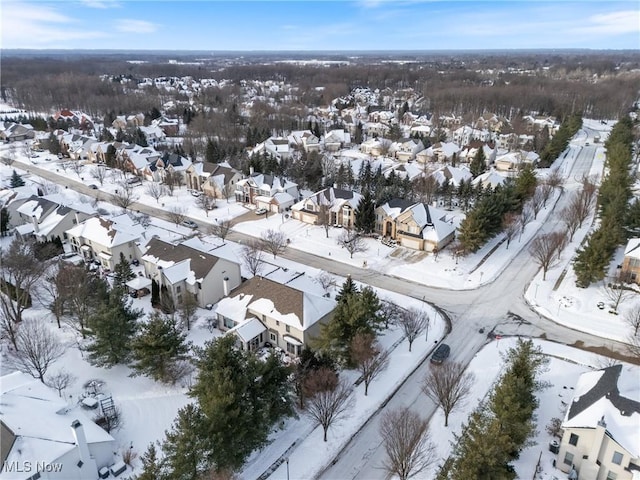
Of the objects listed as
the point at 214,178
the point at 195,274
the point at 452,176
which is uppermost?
the point at 195,274

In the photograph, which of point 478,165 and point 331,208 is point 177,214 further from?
point 478,165

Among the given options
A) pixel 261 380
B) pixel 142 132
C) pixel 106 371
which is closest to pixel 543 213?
pixel 261 380

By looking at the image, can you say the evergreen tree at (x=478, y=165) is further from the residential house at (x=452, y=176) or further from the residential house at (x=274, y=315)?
the residential house at (x=274, y=315)

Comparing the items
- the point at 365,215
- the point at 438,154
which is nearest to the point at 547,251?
the point at 365,215

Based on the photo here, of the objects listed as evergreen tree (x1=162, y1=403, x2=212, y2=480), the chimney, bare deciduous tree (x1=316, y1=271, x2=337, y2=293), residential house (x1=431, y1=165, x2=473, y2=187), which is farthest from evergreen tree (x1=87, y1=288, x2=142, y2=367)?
residential house (x1=431, y1=165, x2=473, y2=187)

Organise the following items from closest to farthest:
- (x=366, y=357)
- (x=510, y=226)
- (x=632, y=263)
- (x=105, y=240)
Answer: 1. (x=366, y=357)
2. (x=632, y=263)
3. (x=105, y=240)
4. (x=510, y=226)

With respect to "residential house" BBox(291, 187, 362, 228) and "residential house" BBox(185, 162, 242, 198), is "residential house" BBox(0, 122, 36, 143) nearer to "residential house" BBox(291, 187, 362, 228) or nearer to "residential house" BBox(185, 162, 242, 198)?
"residential house" BBox(185, 162, 242, 198)

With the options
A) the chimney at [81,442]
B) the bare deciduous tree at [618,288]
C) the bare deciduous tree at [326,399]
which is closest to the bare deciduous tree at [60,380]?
the chimney at [81,442]
